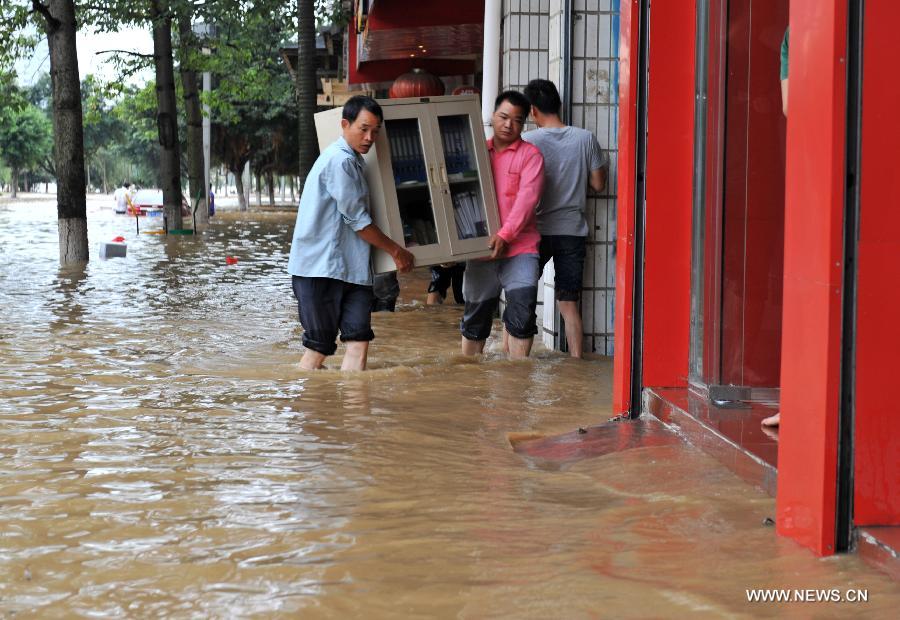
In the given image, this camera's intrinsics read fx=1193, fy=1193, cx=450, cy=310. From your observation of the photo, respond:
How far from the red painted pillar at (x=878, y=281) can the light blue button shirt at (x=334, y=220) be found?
154 inches

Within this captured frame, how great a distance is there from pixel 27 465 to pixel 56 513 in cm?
83

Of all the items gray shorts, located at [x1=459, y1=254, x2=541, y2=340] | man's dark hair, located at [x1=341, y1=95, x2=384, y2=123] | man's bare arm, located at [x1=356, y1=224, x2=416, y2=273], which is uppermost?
man's dark hair, located at [x1=341, y1=95, x2=384, y2=123]

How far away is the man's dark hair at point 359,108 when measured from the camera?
6949mm

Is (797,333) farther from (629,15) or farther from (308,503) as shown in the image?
(629,15)

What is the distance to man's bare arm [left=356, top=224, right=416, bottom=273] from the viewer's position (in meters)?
7.10

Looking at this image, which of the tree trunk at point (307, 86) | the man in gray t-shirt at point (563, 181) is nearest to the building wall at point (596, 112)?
the man in gray t-shirt at point (563, 181)

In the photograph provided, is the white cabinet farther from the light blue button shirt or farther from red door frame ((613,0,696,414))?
red door frame ((613,0,696,414))

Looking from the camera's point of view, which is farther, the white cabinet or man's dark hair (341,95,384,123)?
the white cabinet

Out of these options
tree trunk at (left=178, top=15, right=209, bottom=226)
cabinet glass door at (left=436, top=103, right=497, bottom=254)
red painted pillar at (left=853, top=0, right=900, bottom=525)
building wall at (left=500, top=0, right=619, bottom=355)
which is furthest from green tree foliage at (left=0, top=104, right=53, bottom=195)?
red painted pillar at (left=853, top=0, right=900, bottom=525)

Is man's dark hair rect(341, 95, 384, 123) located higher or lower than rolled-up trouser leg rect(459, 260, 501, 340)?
higher

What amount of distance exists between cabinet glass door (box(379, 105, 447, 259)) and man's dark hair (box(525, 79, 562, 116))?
105cm

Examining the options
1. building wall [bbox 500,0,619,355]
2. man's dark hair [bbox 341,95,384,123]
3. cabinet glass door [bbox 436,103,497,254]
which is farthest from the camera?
building wall [bbox 500,0,619,355]

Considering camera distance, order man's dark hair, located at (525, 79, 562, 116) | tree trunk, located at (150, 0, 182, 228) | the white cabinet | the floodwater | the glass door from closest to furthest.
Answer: the floodwater < the glass door < the white cabinet < man's dark hair, located at (525, 79, 562, 116) < tree trunk, located at (150, 0, 182, 228)

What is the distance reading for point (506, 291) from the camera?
803cm
